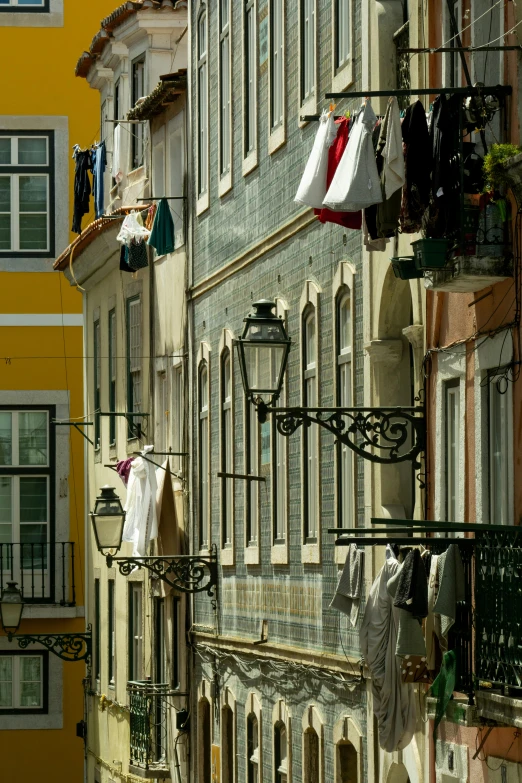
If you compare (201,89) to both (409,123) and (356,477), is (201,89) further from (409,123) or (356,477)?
(409,123)

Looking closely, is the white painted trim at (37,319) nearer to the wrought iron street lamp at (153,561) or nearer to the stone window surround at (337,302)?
the wrought iron street lamp at (153,561)

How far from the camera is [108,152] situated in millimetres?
32156

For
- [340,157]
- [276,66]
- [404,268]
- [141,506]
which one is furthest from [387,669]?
[141,506]

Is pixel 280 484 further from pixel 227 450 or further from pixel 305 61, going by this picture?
pixel 305 61

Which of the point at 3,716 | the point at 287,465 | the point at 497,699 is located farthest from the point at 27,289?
the point at 497,699

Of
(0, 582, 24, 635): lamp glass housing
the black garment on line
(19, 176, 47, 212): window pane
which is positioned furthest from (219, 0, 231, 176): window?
(19, 176, 47, 212): window pane

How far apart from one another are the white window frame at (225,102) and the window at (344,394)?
18.5ft

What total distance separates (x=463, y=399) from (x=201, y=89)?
466 inches

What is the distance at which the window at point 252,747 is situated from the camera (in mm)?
22427

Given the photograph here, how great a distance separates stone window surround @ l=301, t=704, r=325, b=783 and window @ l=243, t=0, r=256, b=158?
20.1 ft

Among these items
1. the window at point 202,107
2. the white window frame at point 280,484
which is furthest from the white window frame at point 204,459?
the white window frame at point 280,484

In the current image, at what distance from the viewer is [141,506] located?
1057 inches

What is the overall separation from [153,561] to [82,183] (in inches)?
327

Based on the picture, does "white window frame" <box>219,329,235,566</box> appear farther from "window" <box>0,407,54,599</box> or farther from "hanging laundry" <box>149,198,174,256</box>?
"window" <box>0,407,54,599</box>
